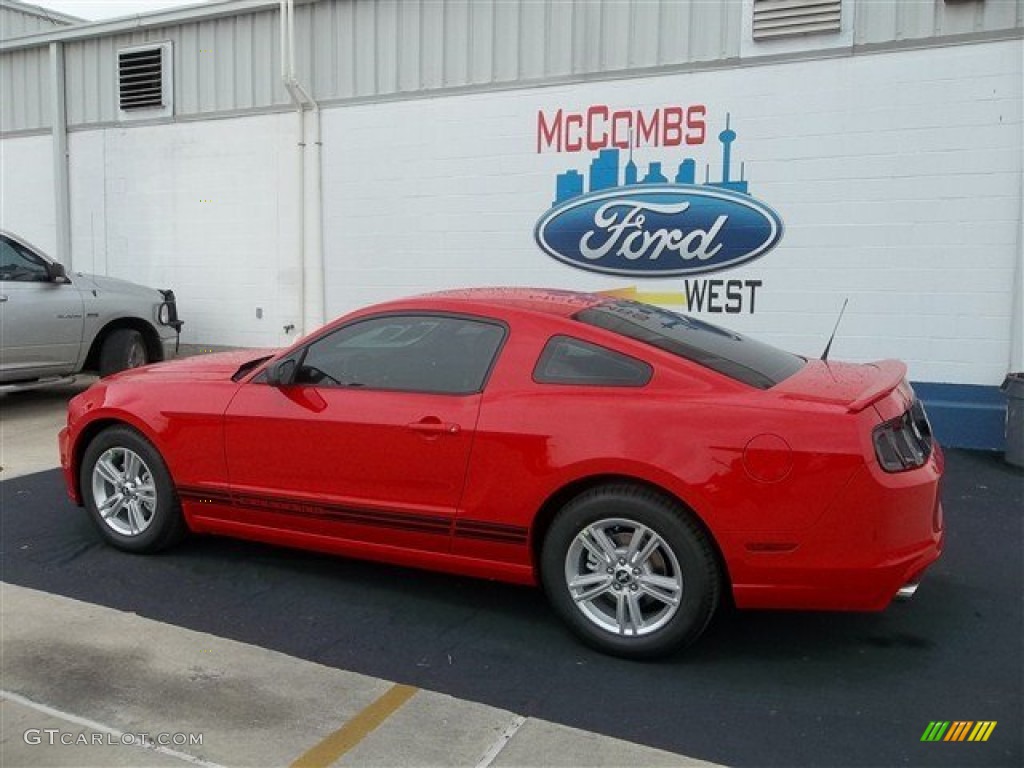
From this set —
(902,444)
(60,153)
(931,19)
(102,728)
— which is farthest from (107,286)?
(902,444)

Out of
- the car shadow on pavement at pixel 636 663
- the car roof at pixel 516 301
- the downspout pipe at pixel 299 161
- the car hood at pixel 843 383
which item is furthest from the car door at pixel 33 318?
the car hood at pixel 843 383

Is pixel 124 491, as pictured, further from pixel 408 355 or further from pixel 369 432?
pixel 408 355

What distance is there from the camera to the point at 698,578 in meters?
3.57

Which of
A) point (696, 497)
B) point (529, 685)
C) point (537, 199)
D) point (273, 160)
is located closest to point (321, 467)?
point (529, 685)

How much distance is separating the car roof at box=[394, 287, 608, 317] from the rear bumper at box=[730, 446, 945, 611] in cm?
142

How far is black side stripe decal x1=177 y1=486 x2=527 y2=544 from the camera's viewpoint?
3971 millimetres

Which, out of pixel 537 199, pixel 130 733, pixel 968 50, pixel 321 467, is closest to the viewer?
pixel 130 733

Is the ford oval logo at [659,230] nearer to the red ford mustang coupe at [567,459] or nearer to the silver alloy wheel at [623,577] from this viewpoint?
the red ford mustang coupe at [567,459]

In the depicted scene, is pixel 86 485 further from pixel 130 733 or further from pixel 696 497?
pixel 696 497

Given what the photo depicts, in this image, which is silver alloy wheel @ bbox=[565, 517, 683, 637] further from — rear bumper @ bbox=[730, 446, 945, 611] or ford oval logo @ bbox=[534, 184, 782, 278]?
ford oval logo @ bbox=[534, 184, 782, 278]

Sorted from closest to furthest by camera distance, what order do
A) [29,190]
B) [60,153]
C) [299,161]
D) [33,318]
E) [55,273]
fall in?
[33,318] < [55,273] < [299,161] < [60,153] < [29,190]

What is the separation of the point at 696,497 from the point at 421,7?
26.2 feet

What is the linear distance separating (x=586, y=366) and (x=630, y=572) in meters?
0.88

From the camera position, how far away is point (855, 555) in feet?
11.2
